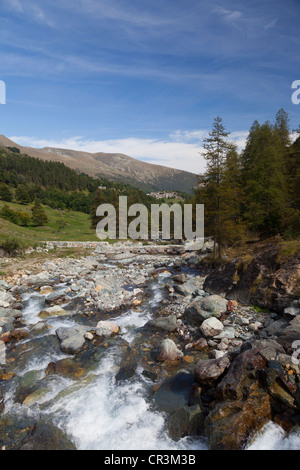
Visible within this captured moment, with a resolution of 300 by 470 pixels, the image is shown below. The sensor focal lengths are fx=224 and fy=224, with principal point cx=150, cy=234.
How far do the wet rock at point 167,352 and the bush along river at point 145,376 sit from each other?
5cm

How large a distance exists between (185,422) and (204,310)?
7086 millimetres

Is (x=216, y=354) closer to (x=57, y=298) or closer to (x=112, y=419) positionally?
(x=112, y=419)

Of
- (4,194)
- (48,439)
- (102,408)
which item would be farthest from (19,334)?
(4,194)

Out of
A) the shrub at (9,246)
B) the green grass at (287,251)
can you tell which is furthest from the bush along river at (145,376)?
the shrub at (9,246)

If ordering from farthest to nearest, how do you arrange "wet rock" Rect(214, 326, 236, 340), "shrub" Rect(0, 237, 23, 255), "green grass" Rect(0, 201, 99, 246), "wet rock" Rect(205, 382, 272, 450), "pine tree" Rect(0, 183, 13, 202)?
"pine tree" Rect(0, 183, 13, 202) < "green grass" Rect(0, 201, 99, 246) < "shrub" Rect(0, 237, 23, 255) < "wet rock" Rect(214, 326, 236, 340) < "wet rock" Rect(205, 382, 272, 450)

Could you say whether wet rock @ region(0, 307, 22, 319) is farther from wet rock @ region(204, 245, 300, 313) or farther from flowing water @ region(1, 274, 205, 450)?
wet rock @ region(204, 245, 300, 313)

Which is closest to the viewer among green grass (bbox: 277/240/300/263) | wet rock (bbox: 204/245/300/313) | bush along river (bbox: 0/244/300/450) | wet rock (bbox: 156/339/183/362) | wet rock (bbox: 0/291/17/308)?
bush along river (bbox: 0/244/300/450)

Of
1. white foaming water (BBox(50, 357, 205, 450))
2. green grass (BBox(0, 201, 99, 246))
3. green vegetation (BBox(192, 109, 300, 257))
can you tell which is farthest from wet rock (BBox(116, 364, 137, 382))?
→ green grass (BBox(0, 201, 99, 246))

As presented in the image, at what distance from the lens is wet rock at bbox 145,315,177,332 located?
12.7 m

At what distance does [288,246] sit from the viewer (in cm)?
1520

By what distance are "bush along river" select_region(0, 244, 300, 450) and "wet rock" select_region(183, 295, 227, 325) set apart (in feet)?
Result: 0.21
